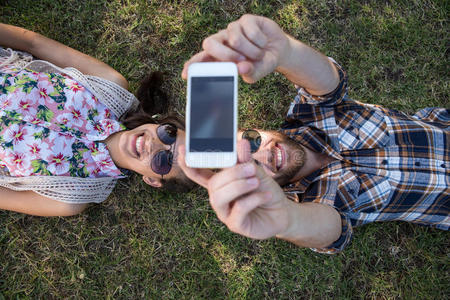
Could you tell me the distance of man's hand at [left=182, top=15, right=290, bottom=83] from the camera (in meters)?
1.86

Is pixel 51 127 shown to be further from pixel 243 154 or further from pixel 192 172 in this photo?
pixel 243 154

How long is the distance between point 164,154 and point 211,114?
4.08ft

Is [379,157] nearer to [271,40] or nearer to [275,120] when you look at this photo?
[275,120]

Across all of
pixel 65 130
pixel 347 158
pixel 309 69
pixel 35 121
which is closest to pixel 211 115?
pixel 309 69

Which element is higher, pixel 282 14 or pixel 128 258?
pixel 282 14

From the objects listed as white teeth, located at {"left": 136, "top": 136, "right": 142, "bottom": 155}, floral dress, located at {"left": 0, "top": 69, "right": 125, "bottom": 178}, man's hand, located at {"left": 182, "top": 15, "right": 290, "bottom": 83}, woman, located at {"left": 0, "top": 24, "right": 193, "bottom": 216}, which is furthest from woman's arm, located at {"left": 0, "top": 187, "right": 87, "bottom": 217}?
man's hand, located at {"left": 182, "top": 15, "right": 290, "bottom": 83}

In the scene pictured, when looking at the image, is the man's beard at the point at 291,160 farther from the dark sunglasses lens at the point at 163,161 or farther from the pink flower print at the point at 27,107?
the pink flower print at the point at 27,107

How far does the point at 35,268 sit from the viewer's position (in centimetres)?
358

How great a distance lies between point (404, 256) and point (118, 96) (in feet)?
11.8

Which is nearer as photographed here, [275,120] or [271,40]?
[271,40]

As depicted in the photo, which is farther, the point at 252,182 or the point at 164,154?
the point at 164,154

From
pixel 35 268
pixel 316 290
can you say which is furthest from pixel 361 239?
pixel 35 268

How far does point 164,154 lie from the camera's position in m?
2.89

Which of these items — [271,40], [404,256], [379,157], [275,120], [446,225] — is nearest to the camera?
[271,40]
